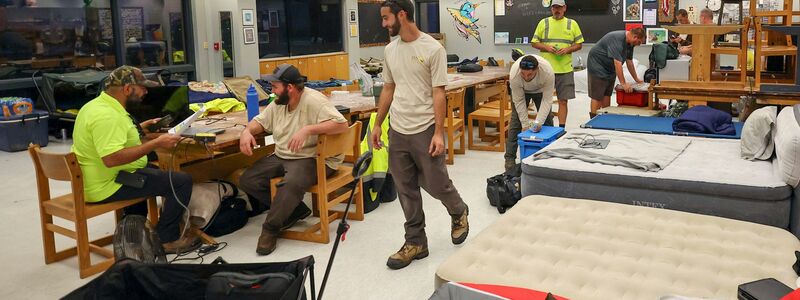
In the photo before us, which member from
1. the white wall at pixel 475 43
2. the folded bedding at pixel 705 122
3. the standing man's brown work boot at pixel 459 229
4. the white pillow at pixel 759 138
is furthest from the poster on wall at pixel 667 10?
the standing man's brown work boot at pixel 459 229

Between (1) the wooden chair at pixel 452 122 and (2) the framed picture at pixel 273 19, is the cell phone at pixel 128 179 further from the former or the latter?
(2) the framed picture at pixel 273 19

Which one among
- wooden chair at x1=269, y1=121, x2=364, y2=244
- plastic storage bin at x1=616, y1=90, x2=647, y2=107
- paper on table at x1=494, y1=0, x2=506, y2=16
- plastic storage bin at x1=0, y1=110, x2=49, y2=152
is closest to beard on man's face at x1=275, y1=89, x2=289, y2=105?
wooden chair at x1=269, y1=121, x2=364, y2=244

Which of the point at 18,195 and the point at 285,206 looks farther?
the point at 18,195

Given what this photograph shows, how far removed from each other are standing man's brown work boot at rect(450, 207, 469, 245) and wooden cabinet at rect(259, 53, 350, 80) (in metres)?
6.87

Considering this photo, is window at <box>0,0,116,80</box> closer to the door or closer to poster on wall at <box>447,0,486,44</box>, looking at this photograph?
the door

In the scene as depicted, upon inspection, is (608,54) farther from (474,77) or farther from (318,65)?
(318,65)

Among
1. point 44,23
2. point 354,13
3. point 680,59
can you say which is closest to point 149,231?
point 680,59

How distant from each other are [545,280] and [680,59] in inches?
175

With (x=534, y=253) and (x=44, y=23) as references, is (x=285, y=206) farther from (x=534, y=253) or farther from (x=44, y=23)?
(x=44, y=23)

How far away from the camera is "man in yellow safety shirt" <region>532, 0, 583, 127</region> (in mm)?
7297

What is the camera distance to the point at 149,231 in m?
3.99

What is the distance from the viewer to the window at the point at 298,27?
36.1ft

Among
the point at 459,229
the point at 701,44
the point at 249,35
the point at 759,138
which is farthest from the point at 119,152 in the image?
the point at 249,35

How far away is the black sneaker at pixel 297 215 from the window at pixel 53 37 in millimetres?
5616
